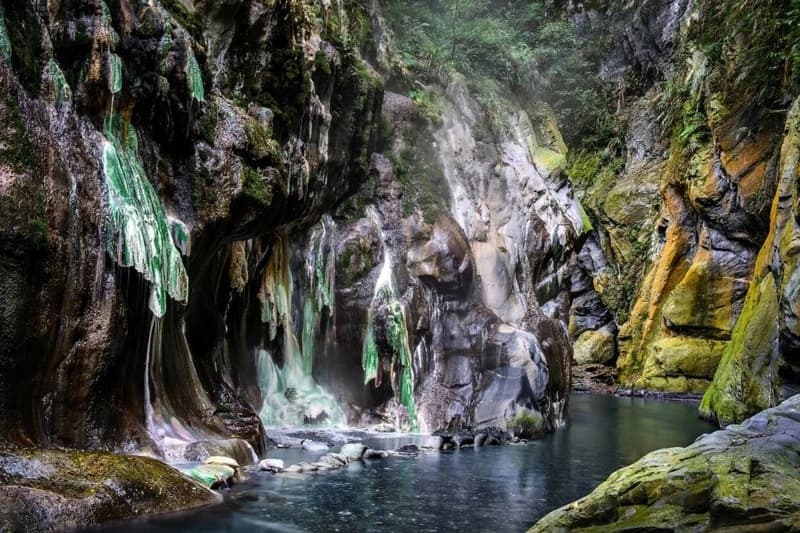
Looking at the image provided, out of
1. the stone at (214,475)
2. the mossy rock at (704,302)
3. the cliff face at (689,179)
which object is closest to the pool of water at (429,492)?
the stone at (214,475)

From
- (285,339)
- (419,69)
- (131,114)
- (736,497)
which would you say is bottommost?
(736,497)

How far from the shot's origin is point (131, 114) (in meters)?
10.8

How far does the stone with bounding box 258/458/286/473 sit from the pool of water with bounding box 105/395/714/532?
0.92ft

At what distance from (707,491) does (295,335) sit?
11743 millimetres

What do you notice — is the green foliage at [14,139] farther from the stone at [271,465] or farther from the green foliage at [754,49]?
the green foliage at [754,49]

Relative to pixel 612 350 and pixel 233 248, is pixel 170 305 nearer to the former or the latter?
pixel 233 248

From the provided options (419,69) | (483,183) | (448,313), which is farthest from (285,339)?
(419,69)

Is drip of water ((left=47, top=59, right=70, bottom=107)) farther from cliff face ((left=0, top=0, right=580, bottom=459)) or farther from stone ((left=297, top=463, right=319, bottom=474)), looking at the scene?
stone ((left=297, top=463, right=319, bottom=474))

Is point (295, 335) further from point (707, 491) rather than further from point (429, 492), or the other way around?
point (707, 491)

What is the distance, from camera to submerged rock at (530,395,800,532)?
6000 millimetres

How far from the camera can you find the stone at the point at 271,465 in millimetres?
10852

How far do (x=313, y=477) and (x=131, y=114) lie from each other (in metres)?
5.99

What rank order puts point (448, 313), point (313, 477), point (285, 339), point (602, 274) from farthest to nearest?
1. point (602, 274)
2. point (448, 313)
3. point (285, 339)
4. point (313, 477)

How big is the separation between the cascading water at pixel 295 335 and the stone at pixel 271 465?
4.53 m
